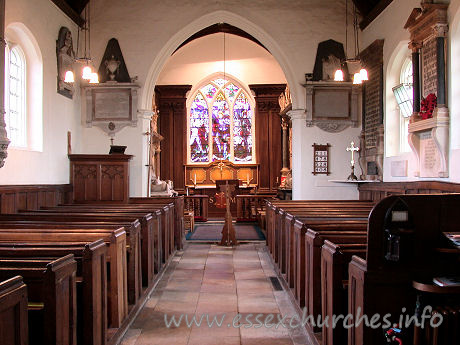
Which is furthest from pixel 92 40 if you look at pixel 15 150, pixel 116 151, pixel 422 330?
pixel 422 330

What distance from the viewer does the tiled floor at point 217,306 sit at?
12.2 ft

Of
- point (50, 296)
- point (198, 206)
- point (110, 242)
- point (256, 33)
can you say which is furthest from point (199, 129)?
point (50, 296)

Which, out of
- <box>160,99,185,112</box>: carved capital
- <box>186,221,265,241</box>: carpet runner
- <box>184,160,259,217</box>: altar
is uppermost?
<box>160,99,185,112</box>: carved capital

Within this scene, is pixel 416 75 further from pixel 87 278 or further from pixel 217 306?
pixel 87 278

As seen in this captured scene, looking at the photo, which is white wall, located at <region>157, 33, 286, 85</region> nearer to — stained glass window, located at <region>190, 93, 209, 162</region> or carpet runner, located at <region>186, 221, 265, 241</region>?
stained glass window, located at <region>190, 93, 209, 162</region>

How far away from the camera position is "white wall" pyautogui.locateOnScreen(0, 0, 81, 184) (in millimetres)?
7570

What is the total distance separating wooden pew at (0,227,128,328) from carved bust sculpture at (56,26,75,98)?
5878mm

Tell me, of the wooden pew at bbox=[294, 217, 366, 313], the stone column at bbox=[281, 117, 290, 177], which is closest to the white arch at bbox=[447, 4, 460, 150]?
the wooden pew at bbox=[294, 217, 366, 313]

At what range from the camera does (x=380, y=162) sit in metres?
9.59

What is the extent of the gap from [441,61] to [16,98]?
694 cm

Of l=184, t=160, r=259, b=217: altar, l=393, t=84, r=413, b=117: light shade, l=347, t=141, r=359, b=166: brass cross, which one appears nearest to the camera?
l=393, t=84, r=413, b=117: light shade

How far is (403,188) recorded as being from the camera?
8.19 metres

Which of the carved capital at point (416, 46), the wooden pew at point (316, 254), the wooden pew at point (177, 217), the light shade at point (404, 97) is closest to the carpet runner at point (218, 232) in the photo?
the wooden pew at point (177, 217)

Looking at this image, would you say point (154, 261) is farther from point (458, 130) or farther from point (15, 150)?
point (458, 130)
